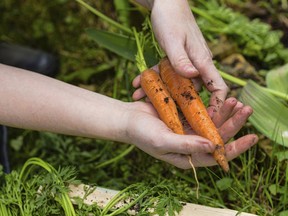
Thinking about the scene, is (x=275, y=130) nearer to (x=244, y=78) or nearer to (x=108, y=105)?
(x=244, y=78)

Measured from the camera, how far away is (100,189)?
5.44 feet

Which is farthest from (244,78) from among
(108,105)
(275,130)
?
(108,105)

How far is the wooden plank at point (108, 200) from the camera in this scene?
61.3 inches

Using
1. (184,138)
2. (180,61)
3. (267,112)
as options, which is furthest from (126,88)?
(184,138)

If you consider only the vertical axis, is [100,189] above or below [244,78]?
below

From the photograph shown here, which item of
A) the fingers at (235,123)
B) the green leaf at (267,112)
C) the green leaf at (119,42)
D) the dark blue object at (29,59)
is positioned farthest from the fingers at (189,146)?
the dark blue object at (29,59)

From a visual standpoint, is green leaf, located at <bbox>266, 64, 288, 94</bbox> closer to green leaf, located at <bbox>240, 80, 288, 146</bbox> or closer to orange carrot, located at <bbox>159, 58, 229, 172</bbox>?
green leaf, located at <bbox>240, 80, 288, 146</bbox>

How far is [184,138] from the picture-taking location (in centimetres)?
138

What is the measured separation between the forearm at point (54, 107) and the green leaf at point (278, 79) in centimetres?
67

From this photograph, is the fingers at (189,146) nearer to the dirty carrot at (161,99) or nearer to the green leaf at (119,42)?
the dirty carrot at (161,99)

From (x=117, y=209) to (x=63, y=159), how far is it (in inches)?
22.2

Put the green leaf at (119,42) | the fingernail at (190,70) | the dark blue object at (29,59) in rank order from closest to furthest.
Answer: the fingernail at (190,70) → the green leaf at (119,42) → the dark blue object at (29,59)

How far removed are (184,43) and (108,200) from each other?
0.46m

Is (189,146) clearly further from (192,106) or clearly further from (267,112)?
(267,112)
